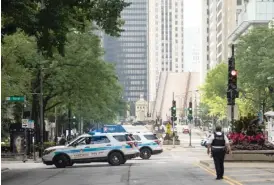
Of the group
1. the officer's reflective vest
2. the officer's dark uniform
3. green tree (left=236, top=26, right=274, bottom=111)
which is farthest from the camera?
green tree (left=236, top=26, right=274, bottom=111)

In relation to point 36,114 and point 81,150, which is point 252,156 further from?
point 36,114

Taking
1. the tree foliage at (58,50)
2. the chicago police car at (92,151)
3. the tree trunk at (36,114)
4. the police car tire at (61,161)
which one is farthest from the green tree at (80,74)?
the police car tire at (61,161)

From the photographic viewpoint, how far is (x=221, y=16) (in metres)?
180

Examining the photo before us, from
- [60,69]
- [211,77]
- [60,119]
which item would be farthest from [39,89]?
[211,77]

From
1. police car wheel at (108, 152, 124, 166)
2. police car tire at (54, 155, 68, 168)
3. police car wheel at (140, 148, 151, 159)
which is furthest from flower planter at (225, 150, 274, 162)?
police car wheel at (140, 148, 151, 159)

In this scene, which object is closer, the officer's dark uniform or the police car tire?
the officer's dark uniform

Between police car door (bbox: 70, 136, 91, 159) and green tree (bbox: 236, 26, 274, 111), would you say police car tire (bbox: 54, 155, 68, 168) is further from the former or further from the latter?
green tree (bbox: 236, 26, 274, 111)

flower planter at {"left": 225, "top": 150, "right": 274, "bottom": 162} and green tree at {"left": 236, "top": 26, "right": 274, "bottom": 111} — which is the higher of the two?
green tree at {"left": 236, "top": 26, "right": 274, "bottom": 111}

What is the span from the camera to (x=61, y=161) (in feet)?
109

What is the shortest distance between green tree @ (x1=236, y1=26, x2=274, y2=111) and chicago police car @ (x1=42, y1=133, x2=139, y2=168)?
100ft

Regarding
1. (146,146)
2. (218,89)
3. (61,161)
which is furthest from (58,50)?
(218,89)

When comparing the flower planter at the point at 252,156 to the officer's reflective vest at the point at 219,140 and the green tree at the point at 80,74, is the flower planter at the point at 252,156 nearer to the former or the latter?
the officer's reflective vest at the point at 219,140

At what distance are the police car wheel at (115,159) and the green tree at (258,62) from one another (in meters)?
30.6

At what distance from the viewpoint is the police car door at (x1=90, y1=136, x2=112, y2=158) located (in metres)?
33.2
